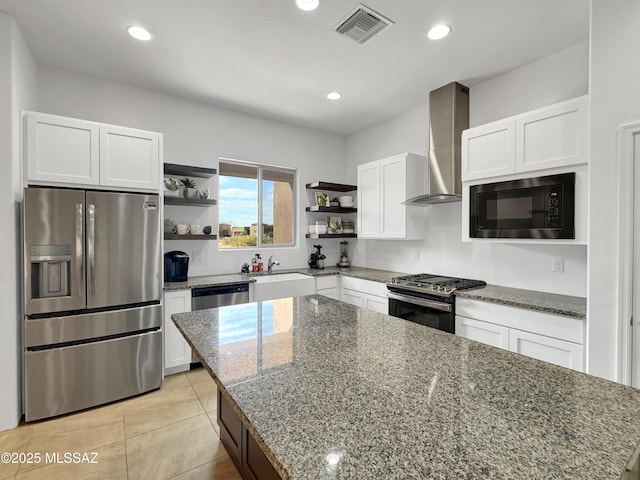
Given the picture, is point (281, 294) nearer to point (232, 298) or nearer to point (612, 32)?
point (232, 298)

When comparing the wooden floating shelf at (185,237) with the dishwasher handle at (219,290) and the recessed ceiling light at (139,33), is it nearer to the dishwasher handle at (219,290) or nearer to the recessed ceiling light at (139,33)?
the dishwasher handle at (219,290)

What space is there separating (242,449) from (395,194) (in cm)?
292

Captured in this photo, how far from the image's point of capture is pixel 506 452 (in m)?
0.69

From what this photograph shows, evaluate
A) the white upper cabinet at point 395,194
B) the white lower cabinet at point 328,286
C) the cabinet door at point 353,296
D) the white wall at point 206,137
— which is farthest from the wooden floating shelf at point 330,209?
the cabinet door at point 353,296

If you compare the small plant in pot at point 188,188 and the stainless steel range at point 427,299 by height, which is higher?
the small plant in pot at point 188,188

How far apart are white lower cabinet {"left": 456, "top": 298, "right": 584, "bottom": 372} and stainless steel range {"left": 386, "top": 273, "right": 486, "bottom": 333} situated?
9 centimetres

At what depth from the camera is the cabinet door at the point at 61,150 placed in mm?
2359

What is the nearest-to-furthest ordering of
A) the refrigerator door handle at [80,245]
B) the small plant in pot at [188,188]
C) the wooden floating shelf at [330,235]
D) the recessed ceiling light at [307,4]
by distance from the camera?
1. the recessed ceiling light at [307,4]
2. the refrigerator door handle at [80,245]
3. the small plant in pot at [188,188]
4. the wooden floating shelf at [330,235]

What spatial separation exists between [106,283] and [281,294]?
1690 mm

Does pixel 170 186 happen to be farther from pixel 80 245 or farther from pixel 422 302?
pixel 422 302

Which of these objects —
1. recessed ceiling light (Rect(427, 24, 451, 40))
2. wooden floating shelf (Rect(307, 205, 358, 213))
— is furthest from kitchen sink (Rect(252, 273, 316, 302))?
recessed ceiling light (Rect(427, 24, 451, 40))

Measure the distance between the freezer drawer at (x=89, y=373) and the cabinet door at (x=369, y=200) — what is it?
260 centimetres

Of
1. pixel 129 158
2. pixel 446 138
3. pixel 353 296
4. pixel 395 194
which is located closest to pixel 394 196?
pixel 395 194

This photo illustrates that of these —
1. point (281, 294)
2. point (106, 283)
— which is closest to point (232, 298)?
point (281, 294)
